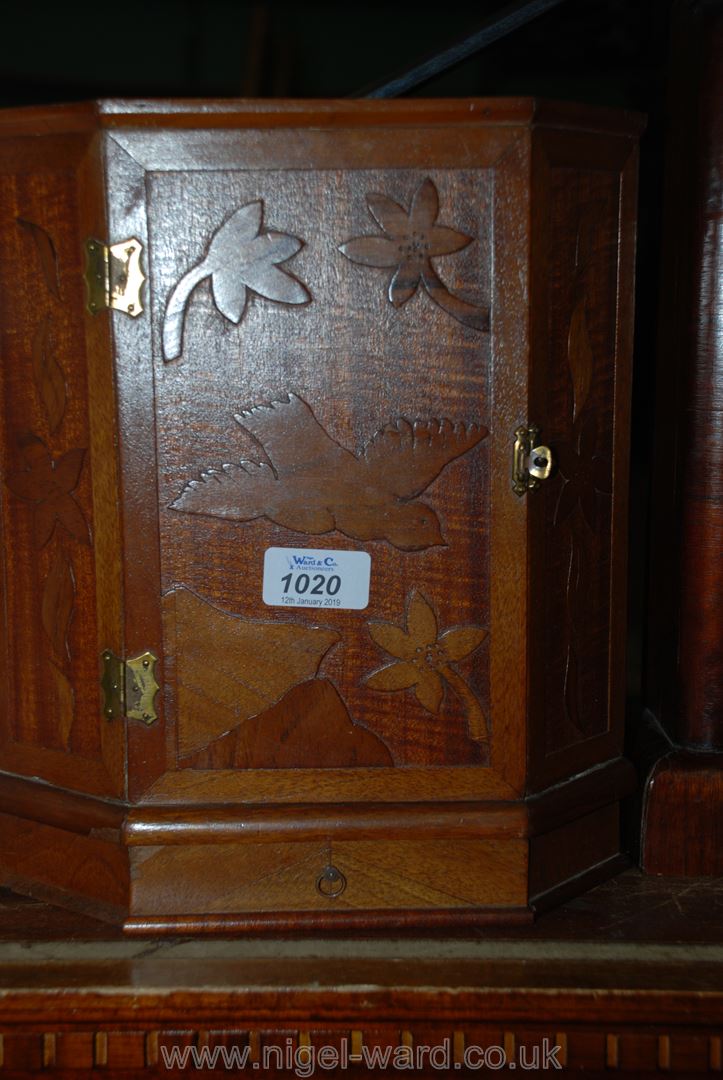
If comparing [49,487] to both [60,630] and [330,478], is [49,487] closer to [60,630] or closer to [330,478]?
[60,630]

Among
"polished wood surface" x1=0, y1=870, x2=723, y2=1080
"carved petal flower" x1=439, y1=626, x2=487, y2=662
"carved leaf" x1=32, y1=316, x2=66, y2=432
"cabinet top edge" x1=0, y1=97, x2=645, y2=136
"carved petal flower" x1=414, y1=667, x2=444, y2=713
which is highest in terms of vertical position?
"cabinet top edge" x1=0, y1=97, x2=645, y2=136

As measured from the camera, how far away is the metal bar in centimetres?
149

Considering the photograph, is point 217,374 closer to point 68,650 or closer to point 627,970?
point 68,650

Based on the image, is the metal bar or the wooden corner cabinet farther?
the metal bar

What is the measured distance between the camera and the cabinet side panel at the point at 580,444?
1.26 m

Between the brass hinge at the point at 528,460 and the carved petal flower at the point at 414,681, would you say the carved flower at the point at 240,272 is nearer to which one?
the brass hinge at the point at 528,460

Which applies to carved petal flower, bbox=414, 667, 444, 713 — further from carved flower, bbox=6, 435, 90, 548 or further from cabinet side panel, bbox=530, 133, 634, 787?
carved flower, bbox=6, 435, 90, 548

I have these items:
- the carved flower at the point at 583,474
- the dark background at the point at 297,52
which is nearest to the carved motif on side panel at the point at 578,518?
the carved flower at the point at 583,474

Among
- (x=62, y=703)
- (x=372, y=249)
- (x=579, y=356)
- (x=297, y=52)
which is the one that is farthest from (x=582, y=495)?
(x=297, y=52)

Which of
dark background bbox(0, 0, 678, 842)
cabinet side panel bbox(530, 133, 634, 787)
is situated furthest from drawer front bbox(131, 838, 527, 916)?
dark background bbox(0, 0, 678, 842)

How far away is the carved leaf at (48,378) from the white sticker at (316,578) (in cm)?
27

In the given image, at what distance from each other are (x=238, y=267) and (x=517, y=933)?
0.77 m

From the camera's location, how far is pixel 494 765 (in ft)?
4.29

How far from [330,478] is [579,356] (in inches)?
12.0
